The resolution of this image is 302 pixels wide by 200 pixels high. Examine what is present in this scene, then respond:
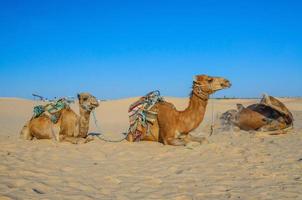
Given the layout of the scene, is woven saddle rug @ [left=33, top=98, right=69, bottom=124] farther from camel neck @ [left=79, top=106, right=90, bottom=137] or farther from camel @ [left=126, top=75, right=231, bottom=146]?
camel @ [left=126, top=75, right=231, bottom=146]

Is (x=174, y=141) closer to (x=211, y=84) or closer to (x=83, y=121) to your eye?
(x=211, y=84)

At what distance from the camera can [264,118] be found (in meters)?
11.4

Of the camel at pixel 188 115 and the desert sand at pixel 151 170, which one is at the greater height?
the camel at pixel 188 115

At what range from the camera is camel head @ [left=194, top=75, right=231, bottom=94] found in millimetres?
8250

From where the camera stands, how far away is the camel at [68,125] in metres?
9.10

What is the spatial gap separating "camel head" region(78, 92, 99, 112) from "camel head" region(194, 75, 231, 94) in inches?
94.4

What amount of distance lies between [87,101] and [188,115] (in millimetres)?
2343

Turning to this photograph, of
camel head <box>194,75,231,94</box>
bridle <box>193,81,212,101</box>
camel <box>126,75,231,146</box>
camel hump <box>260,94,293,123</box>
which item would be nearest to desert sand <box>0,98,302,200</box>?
camel <box>126,75,231,146</box>

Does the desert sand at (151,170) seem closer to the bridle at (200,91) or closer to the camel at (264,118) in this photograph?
the bridle at (200,91)

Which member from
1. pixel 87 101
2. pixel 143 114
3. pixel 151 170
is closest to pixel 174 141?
pixel 143 114

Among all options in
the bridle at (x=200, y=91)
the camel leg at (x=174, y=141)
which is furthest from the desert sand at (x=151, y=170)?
the bridle at (x=200, y=91)

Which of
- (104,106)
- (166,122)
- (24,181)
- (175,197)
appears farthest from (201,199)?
(104,106)

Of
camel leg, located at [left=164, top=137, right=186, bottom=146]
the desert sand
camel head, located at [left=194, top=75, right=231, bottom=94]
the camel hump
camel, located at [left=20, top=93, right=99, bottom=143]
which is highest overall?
camel head, located at [left=194, top=75, right=231, bottom=94]

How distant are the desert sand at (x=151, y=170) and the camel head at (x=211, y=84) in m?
1.15
